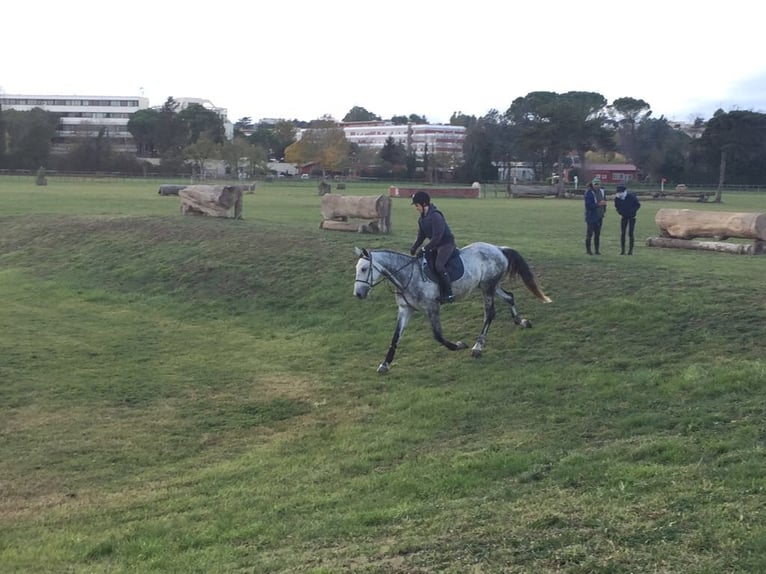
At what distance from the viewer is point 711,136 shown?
8375 centimetres

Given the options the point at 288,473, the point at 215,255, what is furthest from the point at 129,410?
the point at 215,255

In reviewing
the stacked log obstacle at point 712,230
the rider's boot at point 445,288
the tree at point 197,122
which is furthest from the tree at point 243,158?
the rider's boot at point 445,288

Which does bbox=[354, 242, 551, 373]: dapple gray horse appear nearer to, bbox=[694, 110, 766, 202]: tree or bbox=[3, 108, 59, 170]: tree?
bbox=[694, 110, 766, 202]: tree

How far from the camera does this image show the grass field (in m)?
5.89

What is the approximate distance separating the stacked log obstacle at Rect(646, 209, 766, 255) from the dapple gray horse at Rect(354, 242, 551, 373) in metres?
8.95

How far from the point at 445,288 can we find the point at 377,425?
269cm

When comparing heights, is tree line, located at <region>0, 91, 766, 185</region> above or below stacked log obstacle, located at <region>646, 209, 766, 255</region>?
above

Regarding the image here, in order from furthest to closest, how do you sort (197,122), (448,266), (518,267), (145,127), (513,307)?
(145,127) → (197,122) → (513,307) → (518,267) → (448,266)

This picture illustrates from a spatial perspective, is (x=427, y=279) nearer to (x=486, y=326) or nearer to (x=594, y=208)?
(x=486, y=326)

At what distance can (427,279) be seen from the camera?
12023 millimetres

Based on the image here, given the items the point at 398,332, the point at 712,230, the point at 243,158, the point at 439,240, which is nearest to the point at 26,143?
the point at 243,158

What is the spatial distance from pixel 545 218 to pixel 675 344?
80.7 feet

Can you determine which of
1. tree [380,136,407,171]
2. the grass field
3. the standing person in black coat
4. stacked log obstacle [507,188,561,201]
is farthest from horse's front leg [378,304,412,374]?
tree [380,136,407,171]

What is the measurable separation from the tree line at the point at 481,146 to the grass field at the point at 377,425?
6082 cm
